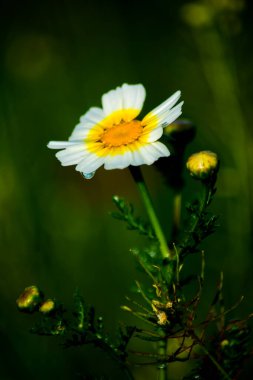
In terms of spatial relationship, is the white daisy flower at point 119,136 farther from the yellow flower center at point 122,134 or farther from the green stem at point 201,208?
the green stem at point 201,208

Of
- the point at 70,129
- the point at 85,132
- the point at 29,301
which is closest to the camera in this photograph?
the point at 29,301

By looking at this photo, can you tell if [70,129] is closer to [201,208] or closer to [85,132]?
[85,132]

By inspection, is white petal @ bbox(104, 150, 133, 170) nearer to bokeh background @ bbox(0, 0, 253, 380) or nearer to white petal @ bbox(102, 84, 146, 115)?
white petal @ bbox(102, 84, 146, 115)

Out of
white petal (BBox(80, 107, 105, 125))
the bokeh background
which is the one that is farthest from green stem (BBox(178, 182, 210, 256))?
the bokeh background

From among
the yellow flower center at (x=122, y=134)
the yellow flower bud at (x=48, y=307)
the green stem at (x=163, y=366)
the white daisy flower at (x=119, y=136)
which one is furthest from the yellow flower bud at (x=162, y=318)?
the yellow flower center at (x=122, y=134)

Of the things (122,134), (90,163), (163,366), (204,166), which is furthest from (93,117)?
(163,366)

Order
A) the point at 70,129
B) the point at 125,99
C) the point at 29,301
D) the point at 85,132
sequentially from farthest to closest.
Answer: the point at 70,129, the point at 125,99, the point at 85,132, the point at 29,301
